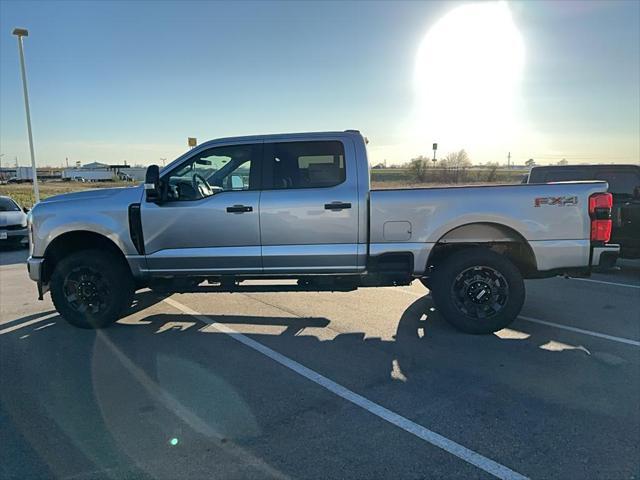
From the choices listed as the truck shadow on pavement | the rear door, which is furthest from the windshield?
the rear door

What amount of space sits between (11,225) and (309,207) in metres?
10.8

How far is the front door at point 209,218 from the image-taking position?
4.84 metres

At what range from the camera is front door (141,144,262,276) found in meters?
4.84

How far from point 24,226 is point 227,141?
10.1 m

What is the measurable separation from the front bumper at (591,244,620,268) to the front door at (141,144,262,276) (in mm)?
3691

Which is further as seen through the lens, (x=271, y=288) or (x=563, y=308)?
(x=563, y=308)

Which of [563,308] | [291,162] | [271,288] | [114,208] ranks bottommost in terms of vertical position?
[563,308]

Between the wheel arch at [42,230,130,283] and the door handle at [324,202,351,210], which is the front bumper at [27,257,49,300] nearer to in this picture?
the wheel arch at [42,230,130,283]

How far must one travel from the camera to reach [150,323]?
5355mm

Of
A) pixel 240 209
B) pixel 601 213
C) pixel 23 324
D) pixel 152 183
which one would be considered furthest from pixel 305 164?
pixel 23 324

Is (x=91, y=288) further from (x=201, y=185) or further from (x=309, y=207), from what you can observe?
(x=309, y=207)

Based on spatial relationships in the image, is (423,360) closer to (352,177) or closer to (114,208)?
(352,177)

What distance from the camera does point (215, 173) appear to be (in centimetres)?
507

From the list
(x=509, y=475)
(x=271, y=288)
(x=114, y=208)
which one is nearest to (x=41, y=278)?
(x=114, y=208)
